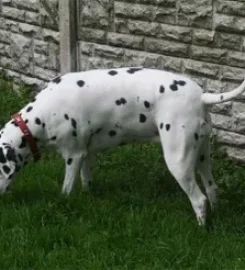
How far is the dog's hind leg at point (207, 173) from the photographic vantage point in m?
6.67

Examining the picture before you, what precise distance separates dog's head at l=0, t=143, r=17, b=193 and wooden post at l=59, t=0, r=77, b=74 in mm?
3422

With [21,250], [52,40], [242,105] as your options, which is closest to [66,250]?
[21,250]

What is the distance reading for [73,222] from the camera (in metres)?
6.53

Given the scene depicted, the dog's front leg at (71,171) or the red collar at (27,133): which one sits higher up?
the red collar at (27,133)

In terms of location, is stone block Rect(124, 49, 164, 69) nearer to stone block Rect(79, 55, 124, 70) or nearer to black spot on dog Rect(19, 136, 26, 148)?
stone block Rect(79, 55, 124, 70)

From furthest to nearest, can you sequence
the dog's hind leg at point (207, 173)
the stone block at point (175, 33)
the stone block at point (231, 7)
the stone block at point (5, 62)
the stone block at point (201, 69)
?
the stone block at point (5, 62), the stone block at point (175, 33), the stone block at point (201, 69), the stone block at point (231, 7), the dog's hind leg at point (207, 173)

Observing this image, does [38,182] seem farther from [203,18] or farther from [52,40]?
[52,40]

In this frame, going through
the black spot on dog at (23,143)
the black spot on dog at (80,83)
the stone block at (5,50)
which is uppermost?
the black spot on dog at (80,83)

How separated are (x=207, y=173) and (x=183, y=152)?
1.87 ft

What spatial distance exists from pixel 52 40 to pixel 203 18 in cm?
276

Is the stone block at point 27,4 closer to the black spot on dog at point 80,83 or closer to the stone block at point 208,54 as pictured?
the stone block at point 208,54

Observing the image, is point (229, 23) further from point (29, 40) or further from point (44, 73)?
point (29, 40)

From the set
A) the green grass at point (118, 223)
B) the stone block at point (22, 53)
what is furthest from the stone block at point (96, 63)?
the green grass at point (118, 223)

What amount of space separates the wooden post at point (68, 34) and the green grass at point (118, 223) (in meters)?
2.31
